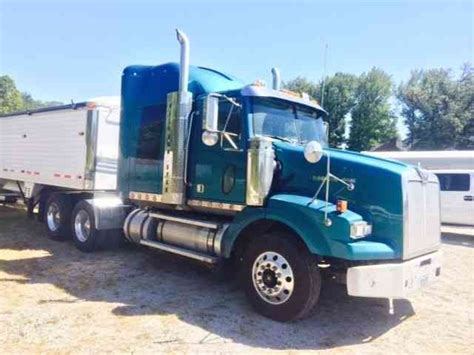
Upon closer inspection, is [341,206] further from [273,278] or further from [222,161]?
[222,161]

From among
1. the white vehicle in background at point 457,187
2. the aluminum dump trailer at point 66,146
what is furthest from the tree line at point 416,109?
the aluminum dump trailer at point 66,146

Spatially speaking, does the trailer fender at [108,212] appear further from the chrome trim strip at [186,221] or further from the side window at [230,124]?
the side window at [230,124]

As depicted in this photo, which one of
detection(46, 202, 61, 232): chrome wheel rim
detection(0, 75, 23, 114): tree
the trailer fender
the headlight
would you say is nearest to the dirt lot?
the trailer fender

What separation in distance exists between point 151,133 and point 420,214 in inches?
169

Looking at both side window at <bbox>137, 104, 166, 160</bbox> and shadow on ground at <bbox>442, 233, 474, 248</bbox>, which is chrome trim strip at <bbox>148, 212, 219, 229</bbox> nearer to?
side window at <bbox>137, 104, 166, 160</bbox>

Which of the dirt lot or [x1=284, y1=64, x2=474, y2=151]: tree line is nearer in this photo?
the dirt lot

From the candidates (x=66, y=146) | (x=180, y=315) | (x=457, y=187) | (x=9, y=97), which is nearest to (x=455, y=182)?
(x=457, y=187)

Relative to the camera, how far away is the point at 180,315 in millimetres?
5062

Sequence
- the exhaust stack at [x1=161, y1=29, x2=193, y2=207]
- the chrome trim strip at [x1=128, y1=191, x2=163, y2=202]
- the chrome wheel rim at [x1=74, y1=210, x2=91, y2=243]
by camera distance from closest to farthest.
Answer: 1. the exhaust stack at [x1=161, y1=29, x2=193, y2=207]
2. the chrome trim strip at [x1=128, y1=191, x2=163, y2=202]
3. the chrome wheel rim at [x1=74, y1=210, x2=91, y2=243]

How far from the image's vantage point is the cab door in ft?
18.5

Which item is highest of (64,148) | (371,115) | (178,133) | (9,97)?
(9,97)

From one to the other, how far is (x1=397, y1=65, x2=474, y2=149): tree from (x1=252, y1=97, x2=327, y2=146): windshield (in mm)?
36254

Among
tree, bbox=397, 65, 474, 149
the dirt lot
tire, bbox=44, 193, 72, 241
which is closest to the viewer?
the dirt lot

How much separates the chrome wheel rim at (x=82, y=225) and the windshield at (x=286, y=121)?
4525mm
